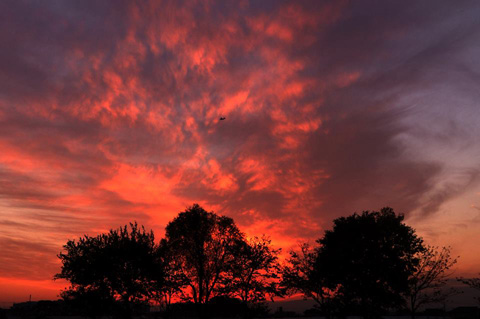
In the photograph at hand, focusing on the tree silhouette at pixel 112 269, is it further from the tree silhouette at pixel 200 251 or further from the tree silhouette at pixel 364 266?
the tree silhouette at pixel 364 266

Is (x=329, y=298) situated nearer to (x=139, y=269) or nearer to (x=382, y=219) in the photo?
(x=382, y=219)

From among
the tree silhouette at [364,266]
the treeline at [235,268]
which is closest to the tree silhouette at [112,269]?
the treeline at [235,268]

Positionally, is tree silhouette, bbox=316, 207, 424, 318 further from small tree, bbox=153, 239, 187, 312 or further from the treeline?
small tree, bbox=153, 239, 187, 312

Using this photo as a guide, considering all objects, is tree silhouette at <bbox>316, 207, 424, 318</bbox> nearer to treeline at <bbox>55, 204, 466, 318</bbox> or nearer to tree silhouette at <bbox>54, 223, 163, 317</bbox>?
treeline at <bbox>55, 204, 466, 318</bbox>

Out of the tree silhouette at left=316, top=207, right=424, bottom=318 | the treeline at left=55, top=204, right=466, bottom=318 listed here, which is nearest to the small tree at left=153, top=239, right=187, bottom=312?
the treeline at left=55, top=204, right=466, bottom=318

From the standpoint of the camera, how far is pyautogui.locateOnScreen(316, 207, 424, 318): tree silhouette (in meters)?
63.9

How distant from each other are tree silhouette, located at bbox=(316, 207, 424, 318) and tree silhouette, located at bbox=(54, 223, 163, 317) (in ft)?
94.0

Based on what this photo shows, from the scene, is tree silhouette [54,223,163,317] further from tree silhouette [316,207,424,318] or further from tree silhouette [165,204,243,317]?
tree silhouette [316,207,424,318]

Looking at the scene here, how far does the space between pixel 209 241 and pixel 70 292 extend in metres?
23.9

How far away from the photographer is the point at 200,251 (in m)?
71.3

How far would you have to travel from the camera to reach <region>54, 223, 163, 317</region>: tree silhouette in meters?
61.0

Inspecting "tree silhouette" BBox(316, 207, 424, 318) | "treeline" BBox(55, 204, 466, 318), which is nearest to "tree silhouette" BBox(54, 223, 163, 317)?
"treeline" BBox(55, 204, 466, 318)

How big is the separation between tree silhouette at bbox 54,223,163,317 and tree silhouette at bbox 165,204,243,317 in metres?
7.40

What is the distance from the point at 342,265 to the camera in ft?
213
